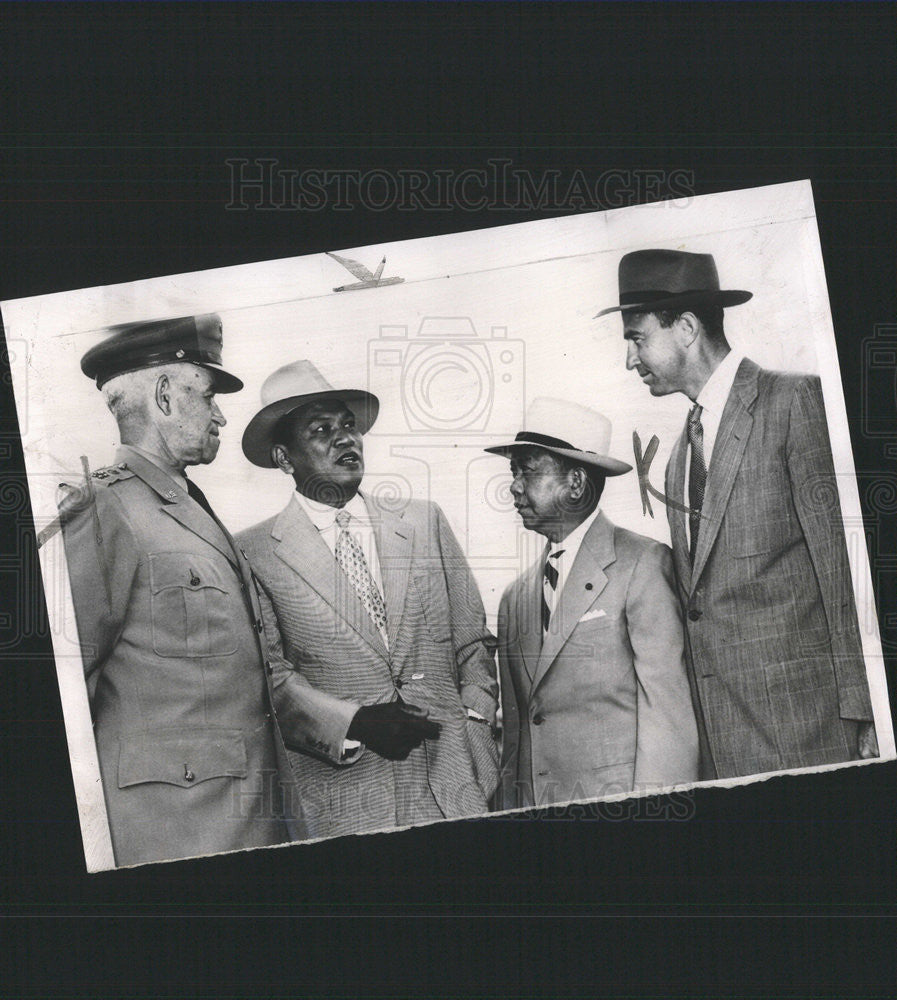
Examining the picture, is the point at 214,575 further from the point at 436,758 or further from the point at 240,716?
the point at 436,758

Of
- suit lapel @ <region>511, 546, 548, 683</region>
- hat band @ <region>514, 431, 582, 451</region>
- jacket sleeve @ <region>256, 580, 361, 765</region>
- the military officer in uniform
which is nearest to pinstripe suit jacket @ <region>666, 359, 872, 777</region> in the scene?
hat band @ <region>514, 431, 582, 451</region>

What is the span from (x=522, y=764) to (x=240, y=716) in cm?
116

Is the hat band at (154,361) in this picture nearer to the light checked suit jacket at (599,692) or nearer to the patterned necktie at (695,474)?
the light checked suit jacket at (599,692)

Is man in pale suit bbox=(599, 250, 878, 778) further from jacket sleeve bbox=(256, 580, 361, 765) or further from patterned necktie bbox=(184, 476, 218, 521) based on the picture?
patterned necktie bbox=(184, 476, 218, 521)

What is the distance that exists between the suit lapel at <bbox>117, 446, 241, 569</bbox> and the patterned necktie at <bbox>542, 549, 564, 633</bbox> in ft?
4.12

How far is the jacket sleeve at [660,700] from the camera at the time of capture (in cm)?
396

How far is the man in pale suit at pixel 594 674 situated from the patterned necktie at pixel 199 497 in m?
1.29

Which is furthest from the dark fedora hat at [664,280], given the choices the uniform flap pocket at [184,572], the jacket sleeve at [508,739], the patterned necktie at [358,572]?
the uniform flap pocket at [184,572]

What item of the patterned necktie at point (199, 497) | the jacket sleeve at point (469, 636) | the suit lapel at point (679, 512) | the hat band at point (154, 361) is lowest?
the jacket sleeve at point (469, 636)

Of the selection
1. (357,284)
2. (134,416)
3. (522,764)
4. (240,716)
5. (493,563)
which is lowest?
(522,764)

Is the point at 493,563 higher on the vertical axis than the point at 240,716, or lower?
higher

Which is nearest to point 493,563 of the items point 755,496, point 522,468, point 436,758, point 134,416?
point 522,468

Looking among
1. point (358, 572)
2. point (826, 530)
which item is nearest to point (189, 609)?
point (358, 572)

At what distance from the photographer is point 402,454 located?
160 inches
